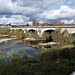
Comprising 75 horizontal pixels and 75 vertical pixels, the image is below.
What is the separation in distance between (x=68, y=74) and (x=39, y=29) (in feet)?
183

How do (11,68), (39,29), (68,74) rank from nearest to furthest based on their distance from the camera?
(11,68) → (68,74) → (39,29)

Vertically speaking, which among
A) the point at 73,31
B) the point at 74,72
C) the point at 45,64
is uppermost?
the point at 73,31

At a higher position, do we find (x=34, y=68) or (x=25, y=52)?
(x=34, y=68)

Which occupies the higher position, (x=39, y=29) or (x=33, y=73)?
(x=39, y=29)

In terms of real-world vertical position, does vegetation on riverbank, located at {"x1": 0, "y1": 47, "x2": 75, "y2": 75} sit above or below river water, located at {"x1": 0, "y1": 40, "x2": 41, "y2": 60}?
above

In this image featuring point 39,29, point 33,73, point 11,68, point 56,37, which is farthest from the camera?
point 39,29

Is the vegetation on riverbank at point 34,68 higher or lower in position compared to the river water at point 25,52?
higher

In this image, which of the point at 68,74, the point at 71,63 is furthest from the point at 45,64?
the point at 71,63

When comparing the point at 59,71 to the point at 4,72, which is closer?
the point at 4,72

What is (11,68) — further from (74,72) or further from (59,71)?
(74,72)

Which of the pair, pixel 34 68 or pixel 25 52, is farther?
pixel 25 52

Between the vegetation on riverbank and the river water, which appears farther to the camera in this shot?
the river water

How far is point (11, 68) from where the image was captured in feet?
26.0

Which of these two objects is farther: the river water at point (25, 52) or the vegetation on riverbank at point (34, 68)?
the river water at point (25, 52)
